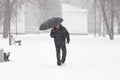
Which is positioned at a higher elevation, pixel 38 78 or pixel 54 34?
pixel 54 34

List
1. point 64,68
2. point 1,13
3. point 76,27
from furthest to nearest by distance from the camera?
1. point 76,27
2. point 1,13
3. point 64,68

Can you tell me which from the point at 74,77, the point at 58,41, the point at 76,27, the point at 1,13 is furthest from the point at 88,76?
the point at 76,27

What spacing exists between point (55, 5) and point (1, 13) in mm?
64479

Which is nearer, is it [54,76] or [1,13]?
[54,76]

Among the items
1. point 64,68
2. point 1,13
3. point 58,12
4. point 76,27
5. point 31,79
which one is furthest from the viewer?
point 58,12

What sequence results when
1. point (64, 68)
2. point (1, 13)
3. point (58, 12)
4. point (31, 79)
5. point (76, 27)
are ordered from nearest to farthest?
point (31, 79)
point (64, 68)
point (1, 13)
point (76, 27)
point (58, 12)

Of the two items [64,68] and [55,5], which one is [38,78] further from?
[55,5]

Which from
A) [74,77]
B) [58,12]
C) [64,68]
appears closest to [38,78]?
[74,77]

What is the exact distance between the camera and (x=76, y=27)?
80.6 m

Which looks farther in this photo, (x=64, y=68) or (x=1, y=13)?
(x=1, y=13)

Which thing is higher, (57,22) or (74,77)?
→ (57,22)

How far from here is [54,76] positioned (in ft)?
44.0

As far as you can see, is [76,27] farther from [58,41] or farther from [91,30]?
[58,41]

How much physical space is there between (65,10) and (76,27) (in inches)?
188
